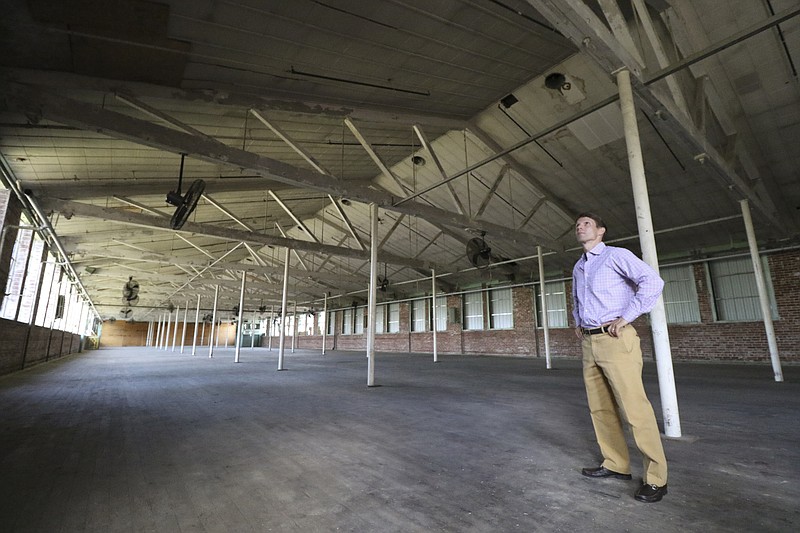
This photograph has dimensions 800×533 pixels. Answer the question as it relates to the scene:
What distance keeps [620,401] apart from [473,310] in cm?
1684

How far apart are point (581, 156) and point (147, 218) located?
1059 cm

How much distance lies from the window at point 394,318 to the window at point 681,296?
14.1 meters

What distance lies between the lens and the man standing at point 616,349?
6.45ft

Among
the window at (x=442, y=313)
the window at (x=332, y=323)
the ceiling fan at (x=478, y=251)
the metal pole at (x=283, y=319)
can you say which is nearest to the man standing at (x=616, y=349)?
the ceiling fan at (x=478, y=251)

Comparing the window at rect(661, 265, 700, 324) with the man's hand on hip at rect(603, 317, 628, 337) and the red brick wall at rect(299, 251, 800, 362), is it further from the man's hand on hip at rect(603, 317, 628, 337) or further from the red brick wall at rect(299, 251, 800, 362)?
the man's hand on hip at rect(603, 317, 628, 337)

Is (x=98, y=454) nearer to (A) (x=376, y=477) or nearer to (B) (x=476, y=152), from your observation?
(A) (x=376, y=477)

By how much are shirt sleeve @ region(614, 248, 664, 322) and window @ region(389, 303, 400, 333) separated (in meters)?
21.0

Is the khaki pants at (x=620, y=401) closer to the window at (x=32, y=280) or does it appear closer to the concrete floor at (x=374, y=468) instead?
the concrete floor at (x=374, y=468)

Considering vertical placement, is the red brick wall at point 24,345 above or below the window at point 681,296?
below

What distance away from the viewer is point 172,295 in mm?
24562

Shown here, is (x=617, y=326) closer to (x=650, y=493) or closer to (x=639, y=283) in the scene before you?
(x=639, y=283)

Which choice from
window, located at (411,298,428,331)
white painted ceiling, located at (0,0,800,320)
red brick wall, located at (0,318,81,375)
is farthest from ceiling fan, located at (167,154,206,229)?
window, located at (411,298,428,331)

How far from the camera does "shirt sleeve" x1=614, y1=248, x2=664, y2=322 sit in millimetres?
2008

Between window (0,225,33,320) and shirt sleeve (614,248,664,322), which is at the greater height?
window (0,225,33,320)
